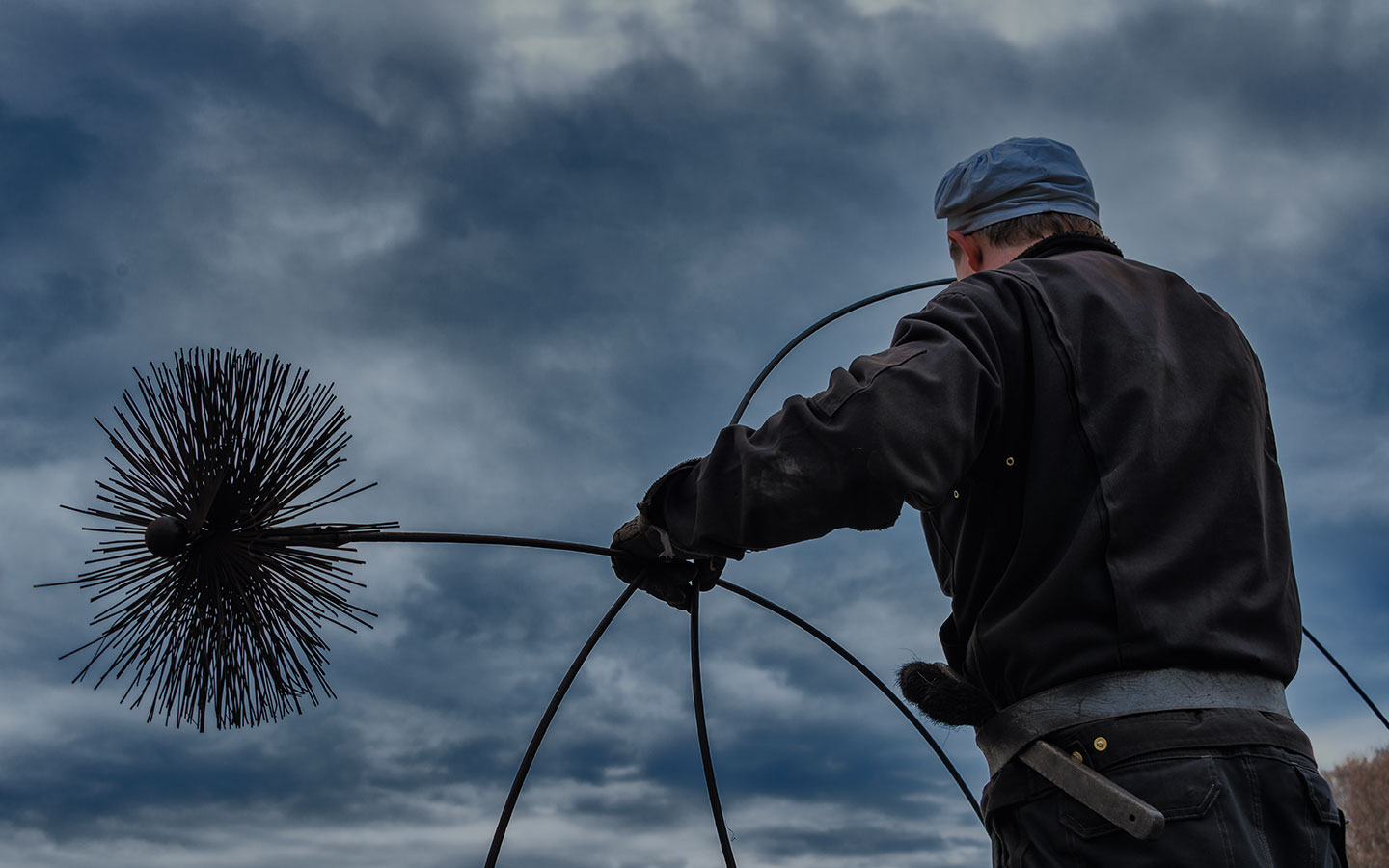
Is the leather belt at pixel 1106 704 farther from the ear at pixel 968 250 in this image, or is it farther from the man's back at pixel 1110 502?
the ear at pixel 968 250

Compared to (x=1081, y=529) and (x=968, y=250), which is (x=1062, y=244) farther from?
(x=1081, y=529)

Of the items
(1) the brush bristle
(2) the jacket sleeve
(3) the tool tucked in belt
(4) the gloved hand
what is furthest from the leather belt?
(4) the gloved hand

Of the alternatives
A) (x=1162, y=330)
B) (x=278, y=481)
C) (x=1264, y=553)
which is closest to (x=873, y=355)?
(x=1162, y=330)

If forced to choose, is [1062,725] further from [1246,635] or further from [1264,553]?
[1264,553]

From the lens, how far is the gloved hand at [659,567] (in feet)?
7.72

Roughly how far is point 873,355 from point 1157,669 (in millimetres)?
718

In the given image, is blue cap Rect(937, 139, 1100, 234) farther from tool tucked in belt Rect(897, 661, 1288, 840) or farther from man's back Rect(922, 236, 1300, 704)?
tool tucked in belt Rect(897, 661, 1288, 840)

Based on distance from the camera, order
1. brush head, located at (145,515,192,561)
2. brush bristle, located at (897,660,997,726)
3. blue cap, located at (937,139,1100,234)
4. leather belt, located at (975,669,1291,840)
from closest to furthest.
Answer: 1. leather belt, located at (975,669,1291,840)
2. brush bristle, located at (897,660,997,726)
3. brush head, located at (145,515,192,561)
4. blue cap, located at (937,139,1100,234)

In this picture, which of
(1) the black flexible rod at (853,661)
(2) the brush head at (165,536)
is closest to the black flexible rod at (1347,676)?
(1) the black flexible rod at (853,661)

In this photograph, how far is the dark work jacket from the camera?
75.0 inches

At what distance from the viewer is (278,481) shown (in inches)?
96.0

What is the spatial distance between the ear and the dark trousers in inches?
49.1

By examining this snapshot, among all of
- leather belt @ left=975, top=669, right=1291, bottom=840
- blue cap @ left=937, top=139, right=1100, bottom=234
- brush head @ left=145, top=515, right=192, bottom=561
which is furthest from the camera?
blue cap @ left=937, top=139, right=1100, bottom=234

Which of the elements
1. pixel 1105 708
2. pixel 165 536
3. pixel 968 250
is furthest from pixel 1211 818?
pixel 165 536
